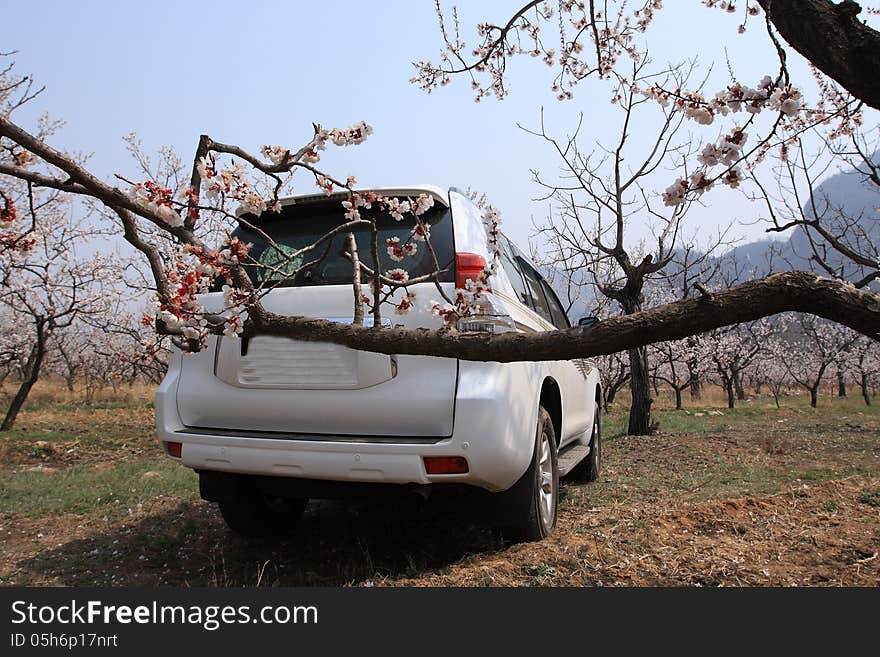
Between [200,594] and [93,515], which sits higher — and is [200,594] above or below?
above

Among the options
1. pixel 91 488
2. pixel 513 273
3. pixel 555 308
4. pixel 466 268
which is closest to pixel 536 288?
pixel 555 308

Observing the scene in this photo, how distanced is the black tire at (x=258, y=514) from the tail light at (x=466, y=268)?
1645mm

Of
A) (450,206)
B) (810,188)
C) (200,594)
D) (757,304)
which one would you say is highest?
(810,188)

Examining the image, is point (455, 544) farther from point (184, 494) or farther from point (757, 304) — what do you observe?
point (184, 494)

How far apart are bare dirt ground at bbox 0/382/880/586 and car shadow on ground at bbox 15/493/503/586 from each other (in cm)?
1

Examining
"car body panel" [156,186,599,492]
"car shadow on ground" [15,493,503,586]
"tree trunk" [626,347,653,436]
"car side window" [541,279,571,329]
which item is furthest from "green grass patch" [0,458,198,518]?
"tree trunk" [626,347,653,436]

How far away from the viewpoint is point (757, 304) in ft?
6.74

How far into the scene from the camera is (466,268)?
296 cm

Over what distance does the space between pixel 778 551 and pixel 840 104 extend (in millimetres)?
3128

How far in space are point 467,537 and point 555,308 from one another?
235 cm

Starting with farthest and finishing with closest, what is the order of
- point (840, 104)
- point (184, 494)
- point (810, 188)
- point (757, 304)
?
point (810, 188) → point (184, 494) → point (840, 104) → point (757, 304)

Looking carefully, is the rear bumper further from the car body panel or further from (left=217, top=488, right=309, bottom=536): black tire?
(left=217, top=488, right=309, bottom=536): black tire

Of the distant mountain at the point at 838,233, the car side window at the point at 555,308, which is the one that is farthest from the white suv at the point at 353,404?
the distant mountain at the point at 838,233

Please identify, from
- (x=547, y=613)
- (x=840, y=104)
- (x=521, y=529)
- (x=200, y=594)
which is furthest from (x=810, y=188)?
(x=200, y=594)
